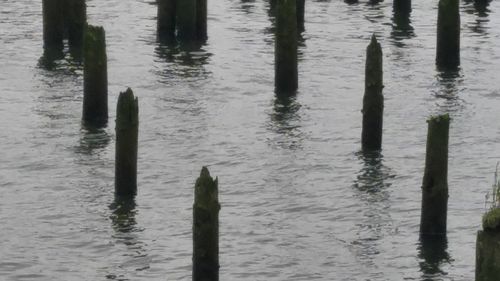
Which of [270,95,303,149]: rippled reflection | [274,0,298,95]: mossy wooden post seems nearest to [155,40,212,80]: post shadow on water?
[274,0,298,95]: mossy wooden post

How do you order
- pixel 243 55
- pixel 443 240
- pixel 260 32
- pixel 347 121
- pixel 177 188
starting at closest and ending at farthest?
pixel 443 240 → pixel 177 188 → pixel 347 121 → pixel 243 55 → pixel 260 32

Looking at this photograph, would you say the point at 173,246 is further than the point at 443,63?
No

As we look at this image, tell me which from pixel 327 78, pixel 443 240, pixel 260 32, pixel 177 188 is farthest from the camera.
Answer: pixel 260 32

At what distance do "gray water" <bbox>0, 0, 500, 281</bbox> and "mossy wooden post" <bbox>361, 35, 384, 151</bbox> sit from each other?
0.50 meters

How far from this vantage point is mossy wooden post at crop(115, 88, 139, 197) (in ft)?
105

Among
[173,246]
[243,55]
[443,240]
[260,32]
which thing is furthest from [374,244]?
[260,32]

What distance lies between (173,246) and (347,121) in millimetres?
12088

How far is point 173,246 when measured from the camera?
99.4 feet

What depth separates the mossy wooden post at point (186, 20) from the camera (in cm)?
4897

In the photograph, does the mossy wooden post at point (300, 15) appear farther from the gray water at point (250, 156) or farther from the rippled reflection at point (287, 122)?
the rippled reflection at point (287, 122)

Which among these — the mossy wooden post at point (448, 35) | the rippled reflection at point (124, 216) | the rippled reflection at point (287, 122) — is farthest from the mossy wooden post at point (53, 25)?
the rippled reflection at point (124, 216)

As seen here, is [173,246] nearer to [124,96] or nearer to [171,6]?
[124,96]

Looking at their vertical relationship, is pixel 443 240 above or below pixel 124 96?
below

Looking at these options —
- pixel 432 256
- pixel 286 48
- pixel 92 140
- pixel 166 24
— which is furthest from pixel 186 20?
pixel 432 256
